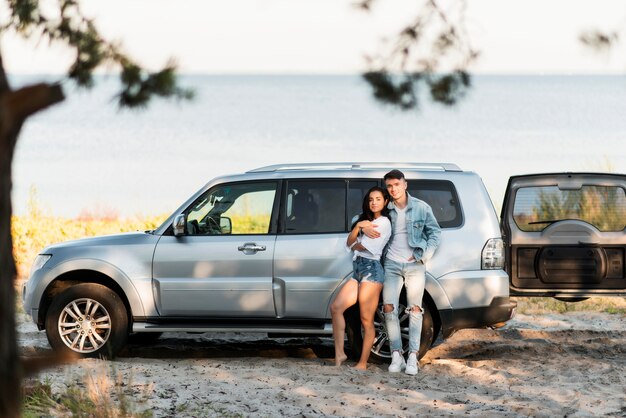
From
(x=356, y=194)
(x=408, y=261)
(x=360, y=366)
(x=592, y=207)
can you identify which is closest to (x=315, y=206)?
(x=356, y=194)

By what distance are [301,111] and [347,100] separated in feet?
46.4

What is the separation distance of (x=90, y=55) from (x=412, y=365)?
147 inches

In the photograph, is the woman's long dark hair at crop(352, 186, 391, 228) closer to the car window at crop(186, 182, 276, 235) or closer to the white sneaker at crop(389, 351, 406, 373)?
the car window at crop(186, 182, 276, 235)

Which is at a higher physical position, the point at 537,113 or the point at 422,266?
the point at 537,113

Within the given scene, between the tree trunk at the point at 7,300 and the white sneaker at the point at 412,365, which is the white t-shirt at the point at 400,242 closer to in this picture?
the white sneaker at the point at 412,365

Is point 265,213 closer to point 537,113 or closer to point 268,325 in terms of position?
point 268,325

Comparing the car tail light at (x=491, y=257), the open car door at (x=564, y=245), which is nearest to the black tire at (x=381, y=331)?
the car tail light at (x=491, y=257)

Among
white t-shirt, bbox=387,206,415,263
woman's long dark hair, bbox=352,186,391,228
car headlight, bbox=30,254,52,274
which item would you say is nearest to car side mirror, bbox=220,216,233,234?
woman's long dark hair, bbox=352,186,391,228

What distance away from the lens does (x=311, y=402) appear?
773 centimetres

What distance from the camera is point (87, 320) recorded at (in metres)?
9.45

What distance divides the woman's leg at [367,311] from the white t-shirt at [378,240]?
24cm

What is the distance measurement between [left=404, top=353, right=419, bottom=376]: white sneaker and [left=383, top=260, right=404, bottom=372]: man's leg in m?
0.09

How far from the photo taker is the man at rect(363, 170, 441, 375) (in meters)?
8.85

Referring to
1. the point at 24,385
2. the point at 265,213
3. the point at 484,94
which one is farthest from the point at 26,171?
the point at 484,94
